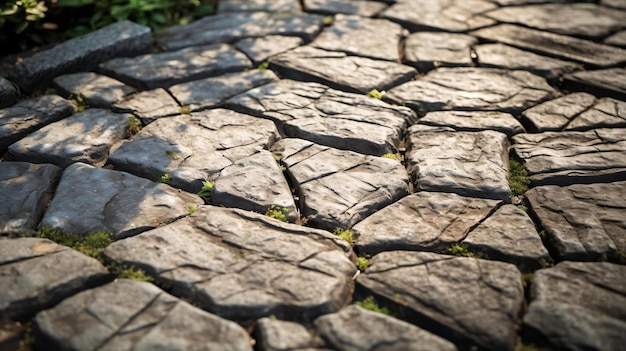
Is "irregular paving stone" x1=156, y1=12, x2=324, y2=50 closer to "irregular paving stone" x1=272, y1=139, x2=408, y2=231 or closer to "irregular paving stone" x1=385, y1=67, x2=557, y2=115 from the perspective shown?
"irregular paving stone" x1=385, y1=67, x2=557, y2=115

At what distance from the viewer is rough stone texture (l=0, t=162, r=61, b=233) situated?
2.54m

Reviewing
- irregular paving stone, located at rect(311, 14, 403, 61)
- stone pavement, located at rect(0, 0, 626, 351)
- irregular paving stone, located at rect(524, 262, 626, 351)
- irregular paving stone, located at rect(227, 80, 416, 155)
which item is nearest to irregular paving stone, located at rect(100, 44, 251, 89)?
stone pavement, located at rect(0, 0, 626, 351)

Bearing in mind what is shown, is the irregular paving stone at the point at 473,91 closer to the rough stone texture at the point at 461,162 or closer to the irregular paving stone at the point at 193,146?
the rough stone texture at the point at 461,162

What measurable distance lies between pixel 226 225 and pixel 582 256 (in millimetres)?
1595

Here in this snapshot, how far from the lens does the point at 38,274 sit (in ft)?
7.23

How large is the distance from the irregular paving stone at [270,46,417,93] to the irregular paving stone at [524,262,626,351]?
1.89m

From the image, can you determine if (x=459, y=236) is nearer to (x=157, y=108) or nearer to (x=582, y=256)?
(x=582, y=256)

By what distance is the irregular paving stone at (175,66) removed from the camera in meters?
3.82

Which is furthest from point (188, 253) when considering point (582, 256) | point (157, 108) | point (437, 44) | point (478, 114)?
point (437, 44)

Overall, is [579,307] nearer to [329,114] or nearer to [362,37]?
[329,114]

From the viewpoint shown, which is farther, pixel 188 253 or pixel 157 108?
pixel 157 108

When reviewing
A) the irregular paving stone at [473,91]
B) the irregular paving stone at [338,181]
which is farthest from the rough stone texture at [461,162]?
the irregular paving stone at [473,91]

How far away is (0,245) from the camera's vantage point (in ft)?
7.74

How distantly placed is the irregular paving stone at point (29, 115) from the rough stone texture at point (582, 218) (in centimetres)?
280
